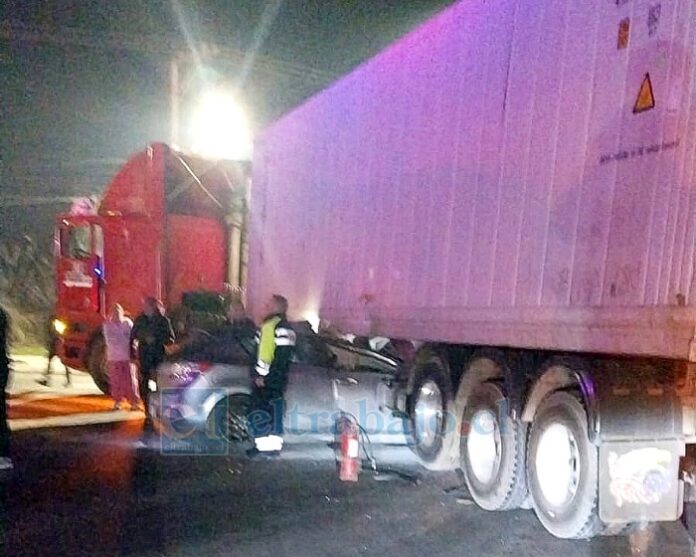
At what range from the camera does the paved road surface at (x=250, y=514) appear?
6250 mm

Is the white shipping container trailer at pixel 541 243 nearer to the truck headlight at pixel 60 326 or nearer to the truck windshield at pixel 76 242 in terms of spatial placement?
the truck windshield at pixel 76 242

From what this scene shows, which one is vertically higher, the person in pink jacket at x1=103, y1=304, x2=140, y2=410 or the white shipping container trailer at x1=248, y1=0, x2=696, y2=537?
the white shipping container trailer at x1=248, y1=0, x2=696, y2=537

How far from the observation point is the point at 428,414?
8.97 metres

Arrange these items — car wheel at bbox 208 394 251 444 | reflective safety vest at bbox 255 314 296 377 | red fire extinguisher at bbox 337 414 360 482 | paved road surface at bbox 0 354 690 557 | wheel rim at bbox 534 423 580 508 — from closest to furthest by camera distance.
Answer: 1. wheel rim at bbox 534 423 580 508
2. paved road surface at bbox 0 354 690 557
3. red fire extinguisher at bbox 337 414 360 482
4. reflective safety vest at bbox 255 314 296 377
5. car wheel at bbox 208 394 251 444

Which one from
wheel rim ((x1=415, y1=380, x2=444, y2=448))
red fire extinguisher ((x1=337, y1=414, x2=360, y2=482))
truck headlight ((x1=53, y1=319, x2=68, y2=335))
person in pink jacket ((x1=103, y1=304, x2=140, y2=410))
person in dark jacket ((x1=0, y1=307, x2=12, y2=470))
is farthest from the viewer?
truck headlight ((x1=53, y1=319, x2=68, y2=335))

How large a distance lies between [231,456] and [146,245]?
541 cm

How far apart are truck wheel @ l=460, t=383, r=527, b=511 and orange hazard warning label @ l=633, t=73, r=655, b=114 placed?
2.64 meters

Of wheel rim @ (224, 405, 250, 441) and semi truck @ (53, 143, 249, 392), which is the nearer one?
wheel rim @ (224, 405, 250, 441)

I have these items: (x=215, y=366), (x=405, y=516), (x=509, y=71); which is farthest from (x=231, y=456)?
(x=509, y=71)

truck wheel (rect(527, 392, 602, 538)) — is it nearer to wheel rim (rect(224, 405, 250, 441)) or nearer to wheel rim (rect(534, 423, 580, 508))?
A: wheel rim (rect(534, 423, 580, 508))

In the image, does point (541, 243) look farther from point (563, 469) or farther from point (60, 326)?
point (60, 326)

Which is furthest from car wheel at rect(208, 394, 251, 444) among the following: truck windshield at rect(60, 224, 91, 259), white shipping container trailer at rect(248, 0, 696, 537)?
truck windshield at rect(60, 224, 91, 259)

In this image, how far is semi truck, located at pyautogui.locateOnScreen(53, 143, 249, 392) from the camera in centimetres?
1405

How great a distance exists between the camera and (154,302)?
12.1 meters
